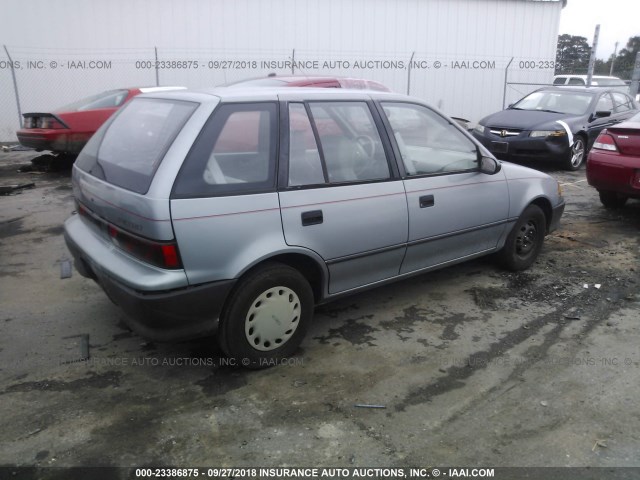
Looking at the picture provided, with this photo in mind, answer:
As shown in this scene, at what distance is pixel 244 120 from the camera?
312 cm

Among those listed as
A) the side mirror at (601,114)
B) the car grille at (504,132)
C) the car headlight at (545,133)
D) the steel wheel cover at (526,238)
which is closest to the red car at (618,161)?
the steel wheel cover at (526,238)

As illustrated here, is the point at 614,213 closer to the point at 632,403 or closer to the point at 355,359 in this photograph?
the point at 632,403

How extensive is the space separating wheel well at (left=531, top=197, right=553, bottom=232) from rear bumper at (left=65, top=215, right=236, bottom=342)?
3.17 m

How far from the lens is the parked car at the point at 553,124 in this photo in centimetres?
950

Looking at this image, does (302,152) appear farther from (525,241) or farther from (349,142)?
(525,241)

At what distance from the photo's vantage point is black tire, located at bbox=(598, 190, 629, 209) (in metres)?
7.06

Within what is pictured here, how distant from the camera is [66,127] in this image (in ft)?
27.7

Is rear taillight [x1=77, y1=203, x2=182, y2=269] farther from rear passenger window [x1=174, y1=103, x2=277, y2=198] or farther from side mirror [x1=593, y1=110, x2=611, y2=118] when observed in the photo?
side mirror [x1=593, y1=110, x2=611, y2=118]

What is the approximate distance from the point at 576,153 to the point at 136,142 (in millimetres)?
8961

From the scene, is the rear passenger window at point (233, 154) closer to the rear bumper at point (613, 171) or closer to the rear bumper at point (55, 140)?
the rear bumper at point (613, 171)

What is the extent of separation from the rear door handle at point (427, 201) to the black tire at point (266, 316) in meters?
1.07

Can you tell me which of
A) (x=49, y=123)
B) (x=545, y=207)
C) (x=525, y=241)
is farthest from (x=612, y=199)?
(x=49, y=123)

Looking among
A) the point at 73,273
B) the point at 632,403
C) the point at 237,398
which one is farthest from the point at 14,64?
the point at 632,403

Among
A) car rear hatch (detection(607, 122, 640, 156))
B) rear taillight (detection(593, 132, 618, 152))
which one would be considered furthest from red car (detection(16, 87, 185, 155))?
car rear hatch (detection(607, 122, 640, 156))
